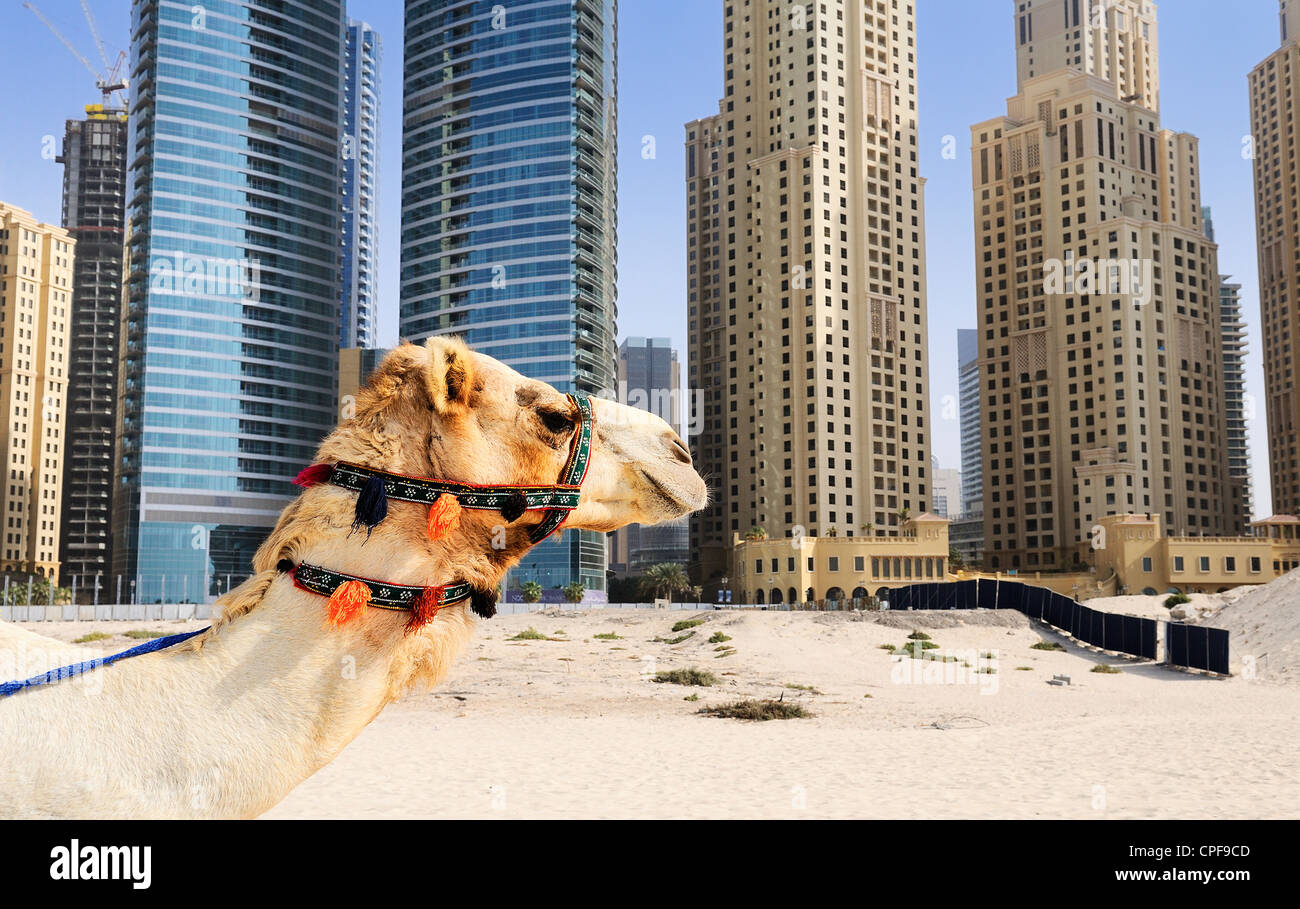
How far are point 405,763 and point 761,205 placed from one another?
379ft

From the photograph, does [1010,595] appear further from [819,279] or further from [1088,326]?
[1088,326]

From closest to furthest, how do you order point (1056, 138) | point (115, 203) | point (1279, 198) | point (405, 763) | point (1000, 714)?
1. point (405, 763)
2. point (1000, 714)
3. point (1056, 138)
4. point (1279, 198)
5. point (115, 203)

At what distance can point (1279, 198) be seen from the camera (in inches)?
6329

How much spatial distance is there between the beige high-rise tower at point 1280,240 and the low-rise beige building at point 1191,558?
61805mm

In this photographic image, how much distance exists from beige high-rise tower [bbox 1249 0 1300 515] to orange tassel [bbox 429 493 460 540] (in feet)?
581

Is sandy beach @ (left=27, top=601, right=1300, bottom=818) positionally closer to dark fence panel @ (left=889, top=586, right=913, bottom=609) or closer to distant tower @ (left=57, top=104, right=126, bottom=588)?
dark fence panel @ (left=889, top=586, right=913, bottom=609)

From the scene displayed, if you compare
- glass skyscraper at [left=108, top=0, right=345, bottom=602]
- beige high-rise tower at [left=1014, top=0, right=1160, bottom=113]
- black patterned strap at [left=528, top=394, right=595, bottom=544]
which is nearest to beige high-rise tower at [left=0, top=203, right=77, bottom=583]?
glass skyscraper at [left=108, top=0, right=345, bottom=602]

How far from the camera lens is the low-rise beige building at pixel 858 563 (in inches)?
3981

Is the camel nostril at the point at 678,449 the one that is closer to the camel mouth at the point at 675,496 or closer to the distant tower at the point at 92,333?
the camel mouth at the point at 675,496

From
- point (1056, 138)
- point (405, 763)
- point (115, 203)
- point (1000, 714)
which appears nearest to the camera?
point (405, 763)

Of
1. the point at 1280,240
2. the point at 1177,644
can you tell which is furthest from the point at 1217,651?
the point at 1280,240
